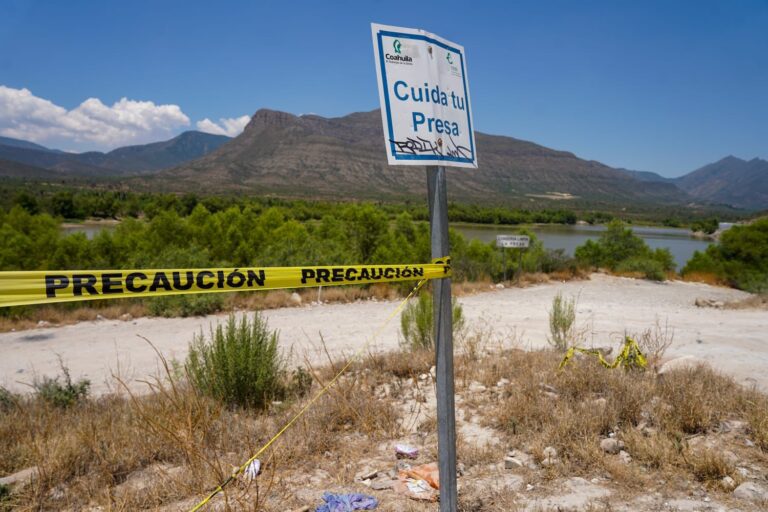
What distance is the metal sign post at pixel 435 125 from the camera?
77.8 inches

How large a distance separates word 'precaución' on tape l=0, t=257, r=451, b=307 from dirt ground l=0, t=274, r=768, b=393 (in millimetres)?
2198

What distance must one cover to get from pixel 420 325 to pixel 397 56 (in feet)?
16.4

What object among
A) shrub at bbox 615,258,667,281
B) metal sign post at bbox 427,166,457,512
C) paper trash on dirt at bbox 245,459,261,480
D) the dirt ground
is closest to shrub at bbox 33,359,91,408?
the dirt ground

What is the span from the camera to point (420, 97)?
2.07m

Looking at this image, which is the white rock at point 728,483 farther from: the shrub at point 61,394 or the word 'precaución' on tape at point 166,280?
the shrub at point 61,394

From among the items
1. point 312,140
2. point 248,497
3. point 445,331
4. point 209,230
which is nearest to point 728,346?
point 445,331

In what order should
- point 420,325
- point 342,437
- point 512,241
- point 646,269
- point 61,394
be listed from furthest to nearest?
point 646,269
point 512,241
point 420,325
point 61,394
point 342,437

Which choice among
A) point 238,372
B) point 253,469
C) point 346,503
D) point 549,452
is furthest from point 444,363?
point 238,372

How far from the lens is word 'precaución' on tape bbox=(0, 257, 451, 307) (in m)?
Result: 1.65

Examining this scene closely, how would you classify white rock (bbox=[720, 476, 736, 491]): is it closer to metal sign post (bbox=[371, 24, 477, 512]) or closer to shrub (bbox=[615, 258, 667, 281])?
metal sign post (bbox=[371, 24, 477, 512])

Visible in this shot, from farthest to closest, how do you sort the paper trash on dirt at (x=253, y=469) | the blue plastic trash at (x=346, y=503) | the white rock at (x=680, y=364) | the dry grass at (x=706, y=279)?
1. the dry grass at (x=706, y=279)
2. the white rock at (x=680, y=364)
3. the paper trash on dirt at (x=253, y=469)
4. the blue plastic trash at (x=346, y=503)

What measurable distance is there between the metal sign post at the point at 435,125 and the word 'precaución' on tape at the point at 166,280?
246mm

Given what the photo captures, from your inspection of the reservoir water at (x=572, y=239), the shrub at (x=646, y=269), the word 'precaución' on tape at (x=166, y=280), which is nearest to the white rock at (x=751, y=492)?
the word 'precaución' on tape at (x=166, y=280)

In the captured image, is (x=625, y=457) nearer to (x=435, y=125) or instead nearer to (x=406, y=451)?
(x=406, y=451)
